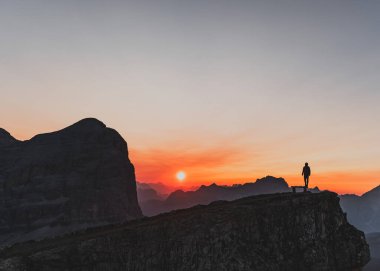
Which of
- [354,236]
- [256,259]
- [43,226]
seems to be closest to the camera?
[256,259]

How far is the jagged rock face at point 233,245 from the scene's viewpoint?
1476 inches

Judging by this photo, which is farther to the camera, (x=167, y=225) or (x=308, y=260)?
(x=167, y=225)

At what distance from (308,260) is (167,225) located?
619 inches

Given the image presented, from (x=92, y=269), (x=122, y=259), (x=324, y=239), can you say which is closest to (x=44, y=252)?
(x=92, y=269)

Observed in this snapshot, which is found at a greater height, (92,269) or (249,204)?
(249,204)

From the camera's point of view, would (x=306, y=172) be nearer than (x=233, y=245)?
No

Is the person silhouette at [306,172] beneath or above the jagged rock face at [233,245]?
above

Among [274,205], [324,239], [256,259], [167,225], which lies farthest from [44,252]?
[324,239]

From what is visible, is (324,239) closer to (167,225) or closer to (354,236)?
(354,236)

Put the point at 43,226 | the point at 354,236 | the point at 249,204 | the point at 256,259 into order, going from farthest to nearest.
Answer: the point at 43,226
the point at 249,204
the point at 354,236
the point at 256,259

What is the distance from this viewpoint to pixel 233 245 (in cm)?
3797

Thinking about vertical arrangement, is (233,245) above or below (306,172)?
below

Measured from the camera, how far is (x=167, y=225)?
41312 millimetres

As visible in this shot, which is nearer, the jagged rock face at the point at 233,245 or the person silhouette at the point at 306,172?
the jagged rock face at the point at 233,245
